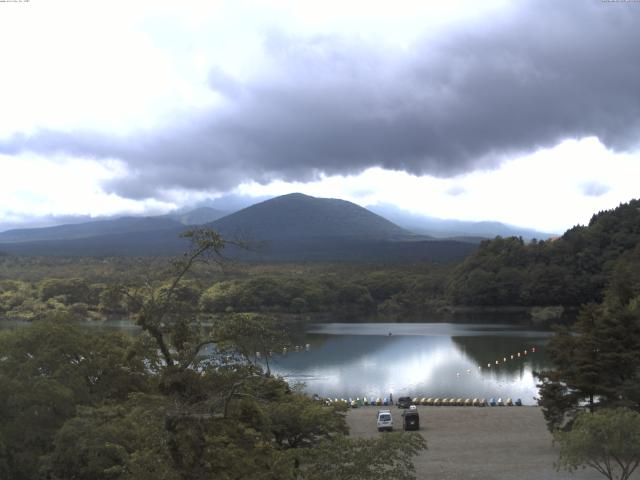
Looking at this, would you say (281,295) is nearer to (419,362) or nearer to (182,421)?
(419,362)

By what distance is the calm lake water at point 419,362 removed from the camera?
1531 inches

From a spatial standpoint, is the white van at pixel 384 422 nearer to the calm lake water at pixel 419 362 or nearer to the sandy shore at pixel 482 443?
the sandy shore at pixel 482 443

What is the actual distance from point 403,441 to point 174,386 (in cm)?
344

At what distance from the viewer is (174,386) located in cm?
888

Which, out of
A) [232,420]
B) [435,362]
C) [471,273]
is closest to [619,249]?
[471,273]

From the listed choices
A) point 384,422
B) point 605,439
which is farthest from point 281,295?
point 605,439

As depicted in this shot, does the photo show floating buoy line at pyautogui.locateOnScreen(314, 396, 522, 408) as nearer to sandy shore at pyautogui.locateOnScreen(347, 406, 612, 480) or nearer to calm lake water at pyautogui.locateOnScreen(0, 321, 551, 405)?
calm lake water at pyautogui.locateOnScreen(0, 321, 551, 405)

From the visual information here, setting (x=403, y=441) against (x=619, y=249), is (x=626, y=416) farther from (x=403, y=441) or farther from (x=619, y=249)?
(x=619, y=249)

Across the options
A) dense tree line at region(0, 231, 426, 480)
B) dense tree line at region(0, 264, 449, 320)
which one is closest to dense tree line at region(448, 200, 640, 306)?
dense tree line at region(0, 264, 449, 320)

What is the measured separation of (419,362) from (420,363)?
0.47m

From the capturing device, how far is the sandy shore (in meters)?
17.9

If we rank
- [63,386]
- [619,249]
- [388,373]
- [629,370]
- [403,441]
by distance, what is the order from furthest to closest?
[619,249] → [388,373] → [629,370] → [63,386] → [403,441]

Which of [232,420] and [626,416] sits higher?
[232,420]

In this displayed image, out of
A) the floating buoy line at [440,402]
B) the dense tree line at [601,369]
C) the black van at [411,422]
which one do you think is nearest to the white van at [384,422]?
Result: the black van at [411,422]
